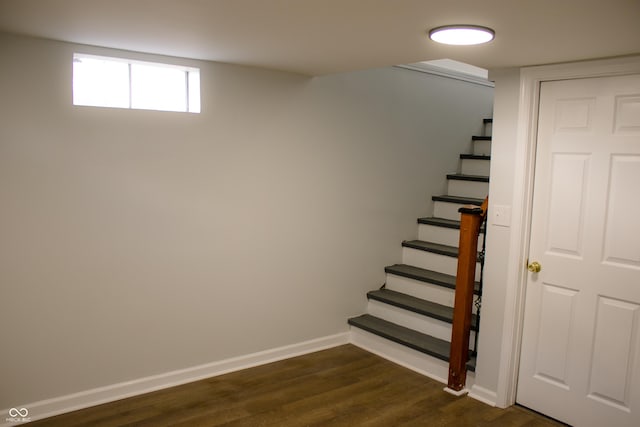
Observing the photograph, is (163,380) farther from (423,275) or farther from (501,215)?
(501,215)

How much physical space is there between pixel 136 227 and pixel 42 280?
0.57m

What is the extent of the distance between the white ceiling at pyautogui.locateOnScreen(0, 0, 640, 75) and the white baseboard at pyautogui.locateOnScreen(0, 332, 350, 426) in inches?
78.4

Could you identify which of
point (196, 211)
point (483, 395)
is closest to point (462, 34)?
point (196, 211)

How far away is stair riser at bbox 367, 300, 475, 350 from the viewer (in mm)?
3654

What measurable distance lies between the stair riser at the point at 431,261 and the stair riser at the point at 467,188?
0.73 m

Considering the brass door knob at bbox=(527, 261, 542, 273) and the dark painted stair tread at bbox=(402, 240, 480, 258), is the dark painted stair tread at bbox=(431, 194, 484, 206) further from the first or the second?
the brass door knob at bbox=(527, 261, 542, 273)

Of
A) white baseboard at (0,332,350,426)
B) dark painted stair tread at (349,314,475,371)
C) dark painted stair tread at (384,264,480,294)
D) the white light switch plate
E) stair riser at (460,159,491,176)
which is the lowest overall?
white baseboard at (0,332,350,426)

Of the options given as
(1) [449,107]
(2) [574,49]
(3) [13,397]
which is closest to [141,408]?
(3) [13,397]

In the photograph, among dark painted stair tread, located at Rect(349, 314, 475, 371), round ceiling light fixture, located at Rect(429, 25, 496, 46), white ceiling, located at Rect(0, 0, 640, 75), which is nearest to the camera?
white ceiling, located at Rect(0, 0, 640, 75)

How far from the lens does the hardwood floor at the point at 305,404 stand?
2871 mm

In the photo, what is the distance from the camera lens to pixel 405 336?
3744 millimetres

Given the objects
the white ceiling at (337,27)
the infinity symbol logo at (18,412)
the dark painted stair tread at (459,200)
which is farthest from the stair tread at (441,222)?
the infinity symbol logo at (18,412)

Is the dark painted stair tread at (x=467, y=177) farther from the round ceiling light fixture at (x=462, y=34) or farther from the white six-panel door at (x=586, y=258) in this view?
the round ceiling light fixture at (x=462, y=34)

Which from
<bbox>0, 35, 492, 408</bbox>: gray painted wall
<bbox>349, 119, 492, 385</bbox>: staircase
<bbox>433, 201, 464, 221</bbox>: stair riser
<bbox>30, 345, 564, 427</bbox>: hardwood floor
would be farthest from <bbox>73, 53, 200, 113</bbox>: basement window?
<bbox>433, 201, 464, 221</bbox>: stair riser
